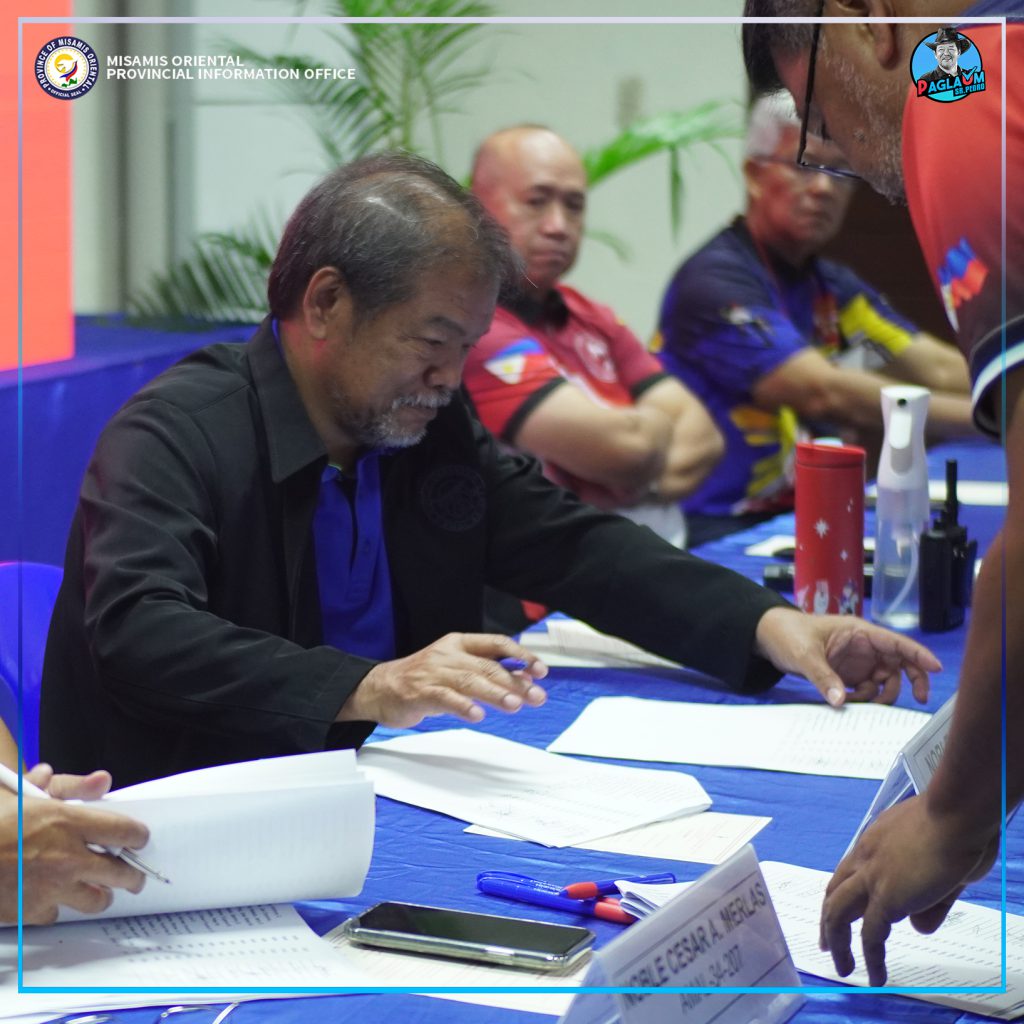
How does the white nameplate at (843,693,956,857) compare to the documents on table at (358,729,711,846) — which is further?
the documents on table at (358,729,711,846)

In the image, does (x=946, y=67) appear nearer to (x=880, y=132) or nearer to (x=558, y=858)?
(x=880, y=132)

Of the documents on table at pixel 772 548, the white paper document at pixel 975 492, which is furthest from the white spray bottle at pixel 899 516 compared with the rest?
the documents on table at pixel 772 548

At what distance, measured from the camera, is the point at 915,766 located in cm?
83

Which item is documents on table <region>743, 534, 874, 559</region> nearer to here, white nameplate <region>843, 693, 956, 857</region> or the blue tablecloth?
the blue tablecloth

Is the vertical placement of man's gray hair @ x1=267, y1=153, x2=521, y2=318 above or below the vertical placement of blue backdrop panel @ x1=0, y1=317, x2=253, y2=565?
above

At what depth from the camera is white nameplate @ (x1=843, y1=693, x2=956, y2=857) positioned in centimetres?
83

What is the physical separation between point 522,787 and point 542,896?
0.20 meters

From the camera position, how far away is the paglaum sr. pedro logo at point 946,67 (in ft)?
2.49

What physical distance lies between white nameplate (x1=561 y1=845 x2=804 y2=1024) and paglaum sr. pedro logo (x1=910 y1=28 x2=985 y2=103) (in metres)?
0.43

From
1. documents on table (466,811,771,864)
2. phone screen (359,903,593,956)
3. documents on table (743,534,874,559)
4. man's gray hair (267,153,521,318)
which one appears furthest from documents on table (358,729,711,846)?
documents on table (743,534,874,559)

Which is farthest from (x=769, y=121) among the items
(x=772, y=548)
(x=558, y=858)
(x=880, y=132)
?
(x=772, y=548)

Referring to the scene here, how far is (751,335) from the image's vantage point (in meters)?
2.12

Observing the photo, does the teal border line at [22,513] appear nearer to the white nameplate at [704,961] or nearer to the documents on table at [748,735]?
the white nameplate at [704,961]

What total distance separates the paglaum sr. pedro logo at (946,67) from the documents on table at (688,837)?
50 cm
